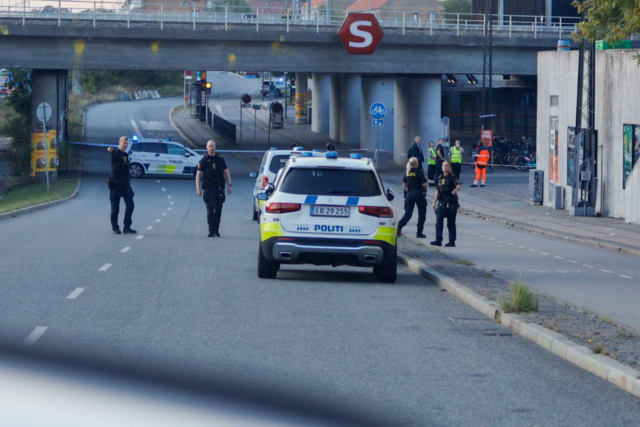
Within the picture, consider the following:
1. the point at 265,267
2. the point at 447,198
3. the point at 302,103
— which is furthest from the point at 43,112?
the point at 302,103

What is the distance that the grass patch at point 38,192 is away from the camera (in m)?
31.1

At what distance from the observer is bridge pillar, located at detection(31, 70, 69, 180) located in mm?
40156

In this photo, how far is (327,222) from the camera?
41.2 ft

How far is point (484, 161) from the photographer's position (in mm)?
35031

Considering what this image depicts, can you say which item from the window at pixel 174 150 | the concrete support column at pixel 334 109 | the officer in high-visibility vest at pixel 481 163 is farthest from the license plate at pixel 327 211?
the concrete support column at pixel 334 109

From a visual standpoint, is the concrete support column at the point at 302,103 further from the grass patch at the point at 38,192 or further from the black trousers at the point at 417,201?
the black trousers at the point at 417,201

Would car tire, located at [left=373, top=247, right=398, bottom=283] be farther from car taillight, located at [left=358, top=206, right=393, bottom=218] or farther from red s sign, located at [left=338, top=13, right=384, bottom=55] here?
red s sign, located at [left=338, top=13, right=384, bottom=55]

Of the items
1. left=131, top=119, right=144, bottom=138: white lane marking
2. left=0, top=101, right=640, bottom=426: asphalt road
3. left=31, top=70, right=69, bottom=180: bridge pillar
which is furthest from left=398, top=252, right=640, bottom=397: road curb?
left=131, top=119, right=144, bottom=138: white lane marking

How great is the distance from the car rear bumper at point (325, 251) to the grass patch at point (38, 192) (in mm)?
17439

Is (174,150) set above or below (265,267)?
above

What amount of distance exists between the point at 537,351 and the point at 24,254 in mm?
9465

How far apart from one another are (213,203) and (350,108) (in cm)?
4436

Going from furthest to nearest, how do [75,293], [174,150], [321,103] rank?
[321,103] → [174,150] → [75,293]

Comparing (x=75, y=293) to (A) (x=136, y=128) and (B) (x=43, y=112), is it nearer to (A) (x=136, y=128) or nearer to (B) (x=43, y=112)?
(B) (x=43, y=112)
